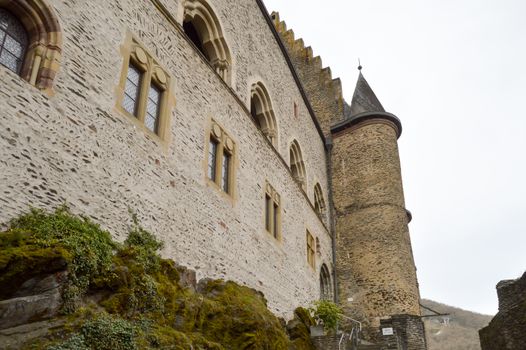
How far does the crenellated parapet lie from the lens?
24891mm

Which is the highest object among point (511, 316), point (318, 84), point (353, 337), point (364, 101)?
point (318, 84)

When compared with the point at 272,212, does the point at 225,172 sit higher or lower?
higher

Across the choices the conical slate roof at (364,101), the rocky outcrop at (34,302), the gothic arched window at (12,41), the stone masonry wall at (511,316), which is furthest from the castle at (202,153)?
the stone masonry wall at (511,316)

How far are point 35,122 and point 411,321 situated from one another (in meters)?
13.6

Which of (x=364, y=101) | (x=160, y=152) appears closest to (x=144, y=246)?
(x=160, y=152)

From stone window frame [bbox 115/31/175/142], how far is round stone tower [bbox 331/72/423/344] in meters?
11.5

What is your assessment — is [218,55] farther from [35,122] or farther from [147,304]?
[147,304]

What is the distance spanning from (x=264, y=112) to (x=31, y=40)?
949cm

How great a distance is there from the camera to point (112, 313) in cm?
548

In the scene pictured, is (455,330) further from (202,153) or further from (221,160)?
(202,153)

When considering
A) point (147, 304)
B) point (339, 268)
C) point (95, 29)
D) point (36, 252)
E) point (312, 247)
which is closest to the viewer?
point (36, 252)

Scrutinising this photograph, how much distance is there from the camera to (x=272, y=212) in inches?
537

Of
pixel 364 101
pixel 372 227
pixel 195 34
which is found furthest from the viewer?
pixel 364 101

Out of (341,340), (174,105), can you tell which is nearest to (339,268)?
(341,340)
